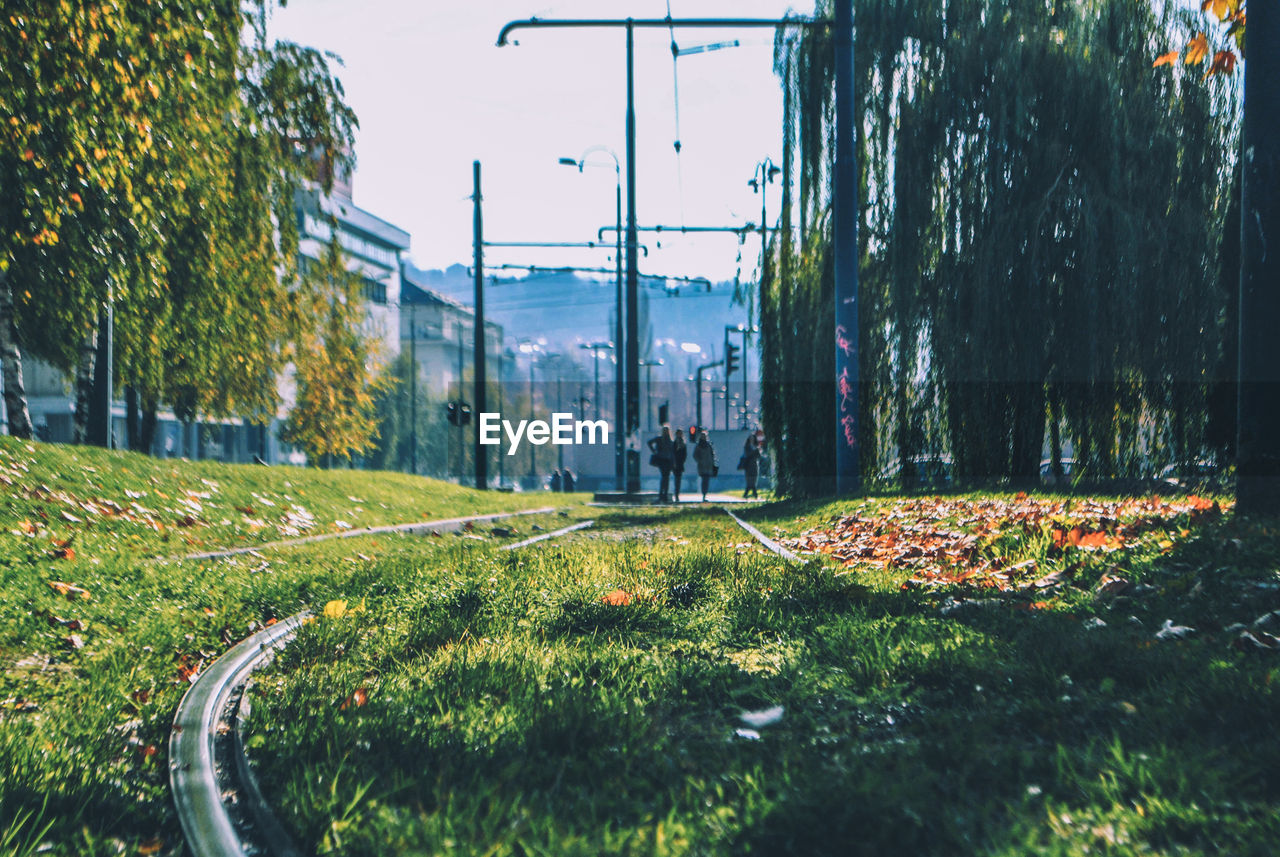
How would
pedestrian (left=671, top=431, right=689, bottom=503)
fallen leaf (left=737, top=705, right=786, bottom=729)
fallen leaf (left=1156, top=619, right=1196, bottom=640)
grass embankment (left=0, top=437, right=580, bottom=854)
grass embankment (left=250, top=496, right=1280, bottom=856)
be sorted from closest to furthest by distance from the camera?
1. grass embankment (left=250, top=496, right=1280, bottom=856)
2. grass embankment (left=0, top=437, right=580, bottom=854)
3. fallen leaf (left=737, top=705, right=786, bottom=729)
4. fallen leaf (left=1156, top=619, right=1196, bottom=640)
5. pedestrian (left=671, top=431, right=689, bottom=503)

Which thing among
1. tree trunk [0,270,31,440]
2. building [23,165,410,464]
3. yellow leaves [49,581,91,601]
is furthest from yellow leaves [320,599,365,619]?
building [23,165,410,464]

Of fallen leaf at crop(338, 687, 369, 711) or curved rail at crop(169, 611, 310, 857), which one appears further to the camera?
fallen leaf at crop(338, 687, 369, 711)

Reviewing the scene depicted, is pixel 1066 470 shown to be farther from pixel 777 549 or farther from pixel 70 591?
pixel 70 591

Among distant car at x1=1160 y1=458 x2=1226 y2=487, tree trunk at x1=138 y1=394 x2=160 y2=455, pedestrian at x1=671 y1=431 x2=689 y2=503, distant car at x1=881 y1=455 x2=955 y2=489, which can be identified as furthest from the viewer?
pedestrian at x1=671 y1=431 x2=689 y2=503

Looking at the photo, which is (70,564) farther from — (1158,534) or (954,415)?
(954,415)

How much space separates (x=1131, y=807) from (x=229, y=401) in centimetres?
2386

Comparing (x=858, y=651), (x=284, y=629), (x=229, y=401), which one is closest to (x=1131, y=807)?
(x=858, y=651)

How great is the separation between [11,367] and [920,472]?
45.3 ft

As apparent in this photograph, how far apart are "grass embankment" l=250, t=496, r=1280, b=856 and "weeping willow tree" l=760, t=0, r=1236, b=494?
8.55m

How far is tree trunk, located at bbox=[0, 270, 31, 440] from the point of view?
1484 cm

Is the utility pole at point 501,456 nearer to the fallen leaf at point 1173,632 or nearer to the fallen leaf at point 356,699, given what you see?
the fallen leaf at point 356,699

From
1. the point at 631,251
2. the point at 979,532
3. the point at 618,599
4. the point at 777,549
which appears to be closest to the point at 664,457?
the point at 631,251

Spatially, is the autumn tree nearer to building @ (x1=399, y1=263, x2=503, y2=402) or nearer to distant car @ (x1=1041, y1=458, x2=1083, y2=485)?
distant car @ (x1=1041, y1=458, x2=1083, y2=485)

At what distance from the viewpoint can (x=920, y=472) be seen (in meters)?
16.2
